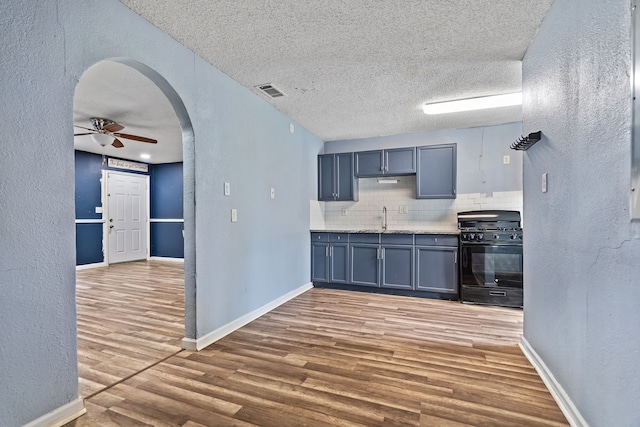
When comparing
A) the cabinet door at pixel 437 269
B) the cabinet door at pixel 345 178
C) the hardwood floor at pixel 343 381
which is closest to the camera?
the hardwood floor at pixel 343 381

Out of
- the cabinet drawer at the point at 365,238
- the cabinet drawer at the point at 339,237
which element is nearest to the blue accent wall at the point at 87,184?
the cabinet drawer at the point at 339,237

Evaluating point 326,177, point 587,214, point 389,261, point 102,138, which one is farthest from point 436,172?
point 102,138

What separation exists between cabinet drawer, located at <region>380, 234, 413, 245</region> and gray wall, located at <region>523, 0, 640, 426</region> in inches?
Result: 78.9

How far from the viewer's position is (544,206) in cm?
206

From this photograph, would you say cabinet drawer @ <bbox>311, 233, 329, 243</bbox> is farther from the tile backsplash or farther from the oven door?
the oven door

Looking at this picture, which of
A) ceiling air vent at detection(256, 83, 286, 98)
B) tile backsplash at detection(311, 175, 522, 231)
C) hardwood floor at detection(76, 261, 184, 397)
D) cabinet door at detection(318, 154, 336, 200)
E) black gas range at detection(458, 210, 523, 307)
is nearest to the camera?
hardwood floor at detection(76, 261, 184, 397)

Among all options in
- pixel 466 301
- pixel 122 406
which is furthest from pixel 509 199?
pixel 122 406

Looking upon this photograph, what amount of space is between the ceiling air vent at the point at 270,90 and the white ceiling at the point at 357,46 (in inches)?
2.8

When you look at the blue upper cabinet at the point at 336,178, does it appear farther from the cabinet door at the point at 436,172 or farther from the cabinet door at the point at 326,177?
the cabinet door at the point at 436,172

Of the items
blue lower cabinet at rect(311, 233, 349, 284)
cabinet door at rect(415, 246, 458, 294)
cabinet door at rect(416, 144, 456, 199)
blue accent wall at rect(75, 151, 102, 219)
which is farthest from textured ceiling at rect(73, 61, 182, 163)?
cabinet door at rect(415, 246, 458, 294)

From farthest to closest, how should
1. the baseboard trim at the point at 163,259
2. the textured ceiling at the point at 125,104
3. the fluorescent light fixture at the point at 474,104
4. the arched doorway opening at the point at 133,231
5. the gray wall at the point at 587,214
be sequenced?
the baseboard trim at the point at 163,259 < the fluorescent light fixture at the point at 474,104 < the textured ceiling at the point at 125,104 < the arched doorway opening at the point at 133,231 < the gray wall at the point at 587,214

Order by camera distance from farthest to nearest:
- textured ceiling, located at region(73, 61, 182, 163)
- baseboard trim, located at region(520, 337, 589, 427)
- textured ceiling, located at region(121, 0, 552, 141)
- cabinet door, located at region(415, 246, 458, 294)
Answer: cabinet door, located at region(415, 246, 458, 294) < textured ceiling, located at region(73, 61, 182, 163) < textured ceiling, located at region(121, 0, 552, 141) < baseboard trim, located at region(520, 337, 589, 427)

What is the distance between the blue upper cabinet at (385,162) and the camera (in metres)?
4.56

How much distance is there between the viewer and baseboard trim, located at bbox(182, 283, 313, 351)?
2.51 metres
